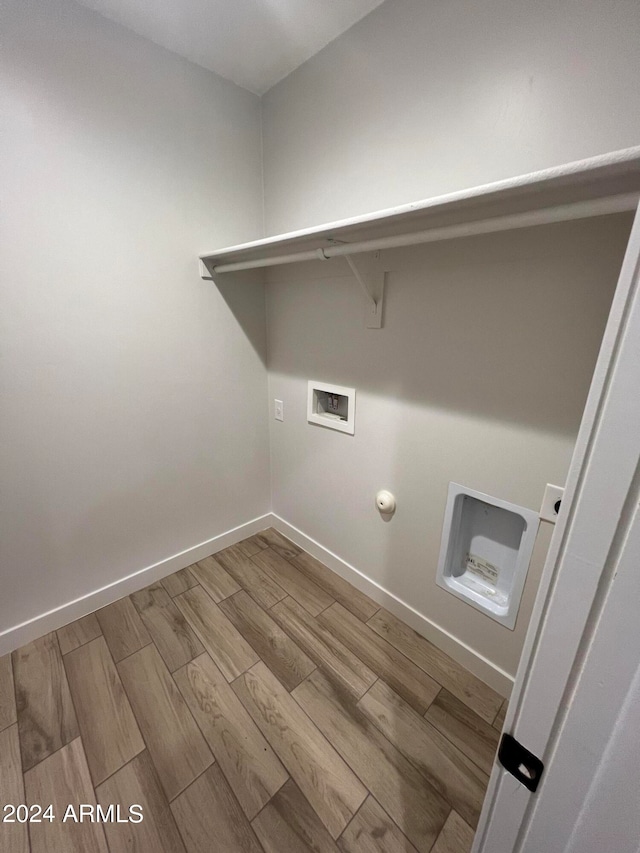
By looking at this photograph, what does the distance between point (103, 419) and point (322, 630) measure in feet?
4.36

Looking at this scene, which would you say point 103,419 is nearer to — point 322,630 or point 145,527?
point 145,527

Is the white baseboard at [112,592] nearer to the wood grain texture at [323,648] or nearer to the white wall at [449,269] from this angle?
the wood grain texture at [323,648]

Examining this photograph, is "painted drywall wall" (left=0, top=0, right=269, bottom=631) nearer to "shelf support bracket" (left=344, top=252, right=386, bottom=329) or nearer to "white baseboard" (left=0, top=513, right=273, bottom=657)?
"white baseboard" (left=0, top=513, right=273, bottom=657)

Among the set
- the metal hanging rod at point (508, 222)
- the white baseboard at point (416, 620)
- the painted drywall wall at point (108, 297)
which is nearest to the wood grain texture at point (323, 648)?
the white baseboard at point (416, 620)

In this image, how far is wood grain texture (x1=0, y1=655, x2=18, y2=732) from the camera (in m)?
1.15

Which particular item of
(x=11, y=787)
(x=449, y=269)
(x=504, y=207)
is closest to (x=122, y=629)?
(x=11, y=787)

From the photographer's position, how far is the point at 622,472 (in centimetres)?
32

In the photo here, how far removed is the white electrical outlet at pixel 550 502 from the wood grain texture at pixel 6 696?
1875 millimetres

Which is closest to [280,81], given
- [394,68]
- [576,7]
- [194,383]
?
[394,68]

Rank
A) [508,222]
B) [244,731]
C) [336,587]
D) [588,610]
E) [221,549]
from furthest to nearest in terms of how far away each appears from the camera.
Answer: [221,549]
[336,587]
[244,731]
[508,222]
[588,610]

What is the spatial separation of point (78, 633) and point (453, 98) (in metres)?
2.41

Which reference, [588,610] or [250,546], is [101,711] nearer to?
[250,546]

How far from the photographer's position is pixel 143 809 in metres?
0.95

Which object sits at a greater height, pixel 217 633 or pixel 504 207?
pixel 504 207
